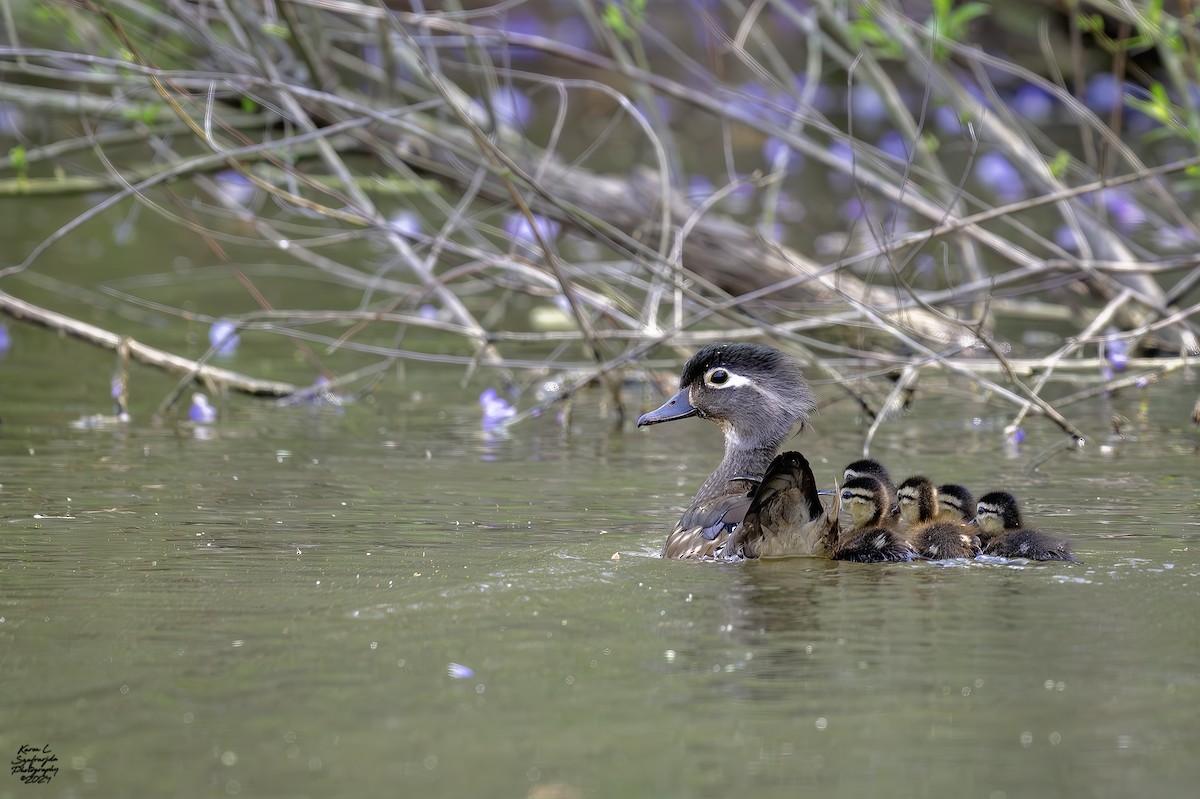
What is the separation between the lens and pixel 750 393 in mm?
6445

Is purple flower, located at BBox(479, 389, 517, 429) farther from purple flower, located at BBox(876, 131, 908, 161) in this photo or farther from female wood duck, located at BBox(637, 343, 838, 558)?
purple flower, located at BBox(876, 131, 908, 161)

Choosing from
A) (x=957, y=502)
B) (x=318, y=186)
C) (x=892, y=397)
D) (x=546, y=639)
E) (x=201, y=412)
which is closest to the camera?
(x=546, y=639)

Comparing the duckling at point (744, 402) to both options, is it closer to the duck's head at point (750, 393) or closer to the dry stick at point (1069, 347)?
the duck's head at point (750, 393)

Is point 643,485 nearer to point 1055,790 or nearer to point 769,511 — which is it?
point 769,511

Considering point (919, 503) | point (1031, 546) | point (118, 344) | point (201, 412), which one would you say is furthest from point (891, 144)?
point (1031, 546)

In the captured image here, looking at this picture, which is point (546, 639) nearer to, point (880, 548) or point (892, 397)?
point (880, 548)

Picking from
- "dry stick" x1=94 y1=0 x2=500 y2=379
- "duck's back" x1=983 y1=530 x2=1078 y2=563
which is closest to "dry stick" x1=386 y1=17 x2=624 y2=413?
"dry stick" x1=94 y1=0 x2=500 y2=379

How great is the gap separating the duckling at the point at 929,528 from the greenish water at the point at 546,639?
0.14 m

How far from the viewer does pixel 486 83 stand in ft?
24.5

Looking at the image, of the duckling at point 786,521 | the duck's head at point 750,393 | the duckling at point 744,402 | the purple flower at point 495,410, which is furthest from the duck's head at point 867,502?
the purple flower at point 495,410

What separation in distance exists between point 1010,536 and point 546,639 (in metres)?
1.80

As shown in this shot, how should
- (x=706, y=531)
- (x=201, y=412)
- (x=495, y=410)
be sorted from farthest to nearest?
(x=495, y=410) → (x=201, y=412) → (x=706, y=531)

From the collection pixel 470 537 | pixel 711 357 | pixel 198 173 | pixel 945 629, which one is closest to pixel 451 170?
pixel 198 173

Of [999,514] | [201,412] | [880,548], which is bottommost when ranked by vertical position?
[880,548]
